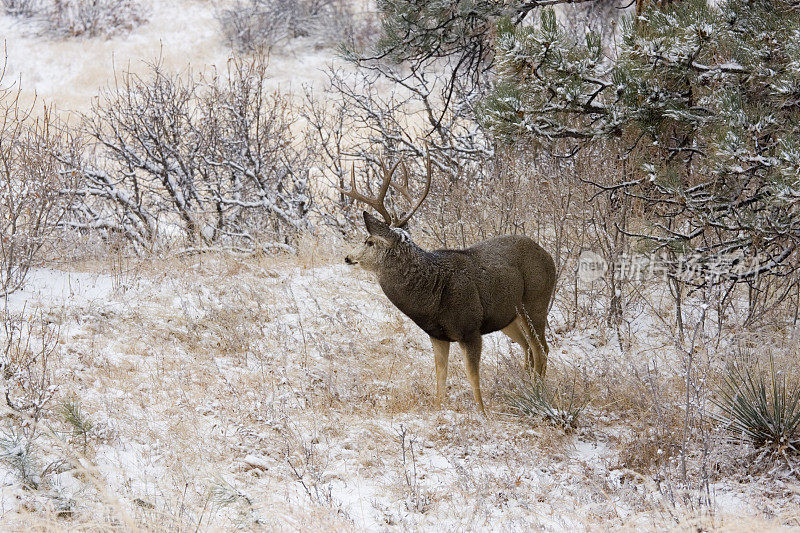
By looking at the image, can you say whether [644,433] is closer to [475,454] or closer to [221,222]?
[475,454]

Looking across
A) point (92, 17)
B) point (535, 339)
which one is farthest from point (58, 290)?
point (92, 17)

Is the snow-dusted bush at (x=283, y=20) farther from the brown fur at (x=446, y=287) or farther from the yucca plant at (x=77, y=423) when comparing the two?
the yucca plant at (x=77, y=423)

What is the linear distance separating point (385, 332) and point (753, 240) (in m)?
3.86

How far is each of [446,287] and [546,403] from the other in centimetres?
116

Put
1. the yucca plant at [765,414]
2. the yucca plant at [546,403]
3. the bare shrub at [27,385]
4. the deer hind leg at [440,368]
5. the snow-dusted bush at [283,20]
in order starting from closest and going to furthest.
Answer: the yucca plant at [765,414] < the bare shrub at [27,385] < the yucca plant at [546,403] < the deer hind leg at [440,368] < the snow-dusted bush at [283,20]

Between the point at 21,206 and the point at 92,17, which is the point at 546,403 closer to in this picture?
the point at 21,206

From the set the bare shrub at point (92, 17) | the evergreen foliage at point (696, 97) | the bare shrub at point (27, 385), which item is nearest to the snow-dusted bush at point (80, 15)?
the bare shrub at point (92, 17)

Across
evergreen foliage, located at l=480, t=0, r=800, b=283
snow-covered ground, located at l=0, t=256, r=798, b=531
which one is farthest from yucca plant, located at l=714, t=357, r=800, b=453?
evergreen foliage, located at l=480, t=0, r=800, b=283

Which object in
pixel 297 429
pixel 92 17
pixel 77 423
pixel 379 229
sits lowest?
pixel 297 429

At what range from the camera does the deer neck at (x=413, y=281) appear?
5.85 m

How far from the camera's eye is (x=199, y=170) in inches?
487

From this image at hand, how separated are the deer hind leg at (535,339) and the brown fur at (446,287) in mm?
291

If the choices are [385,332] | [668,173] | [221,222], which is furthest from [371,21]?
[668,173]

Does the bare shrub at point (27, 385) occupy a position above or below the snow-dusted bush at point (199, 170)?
below
